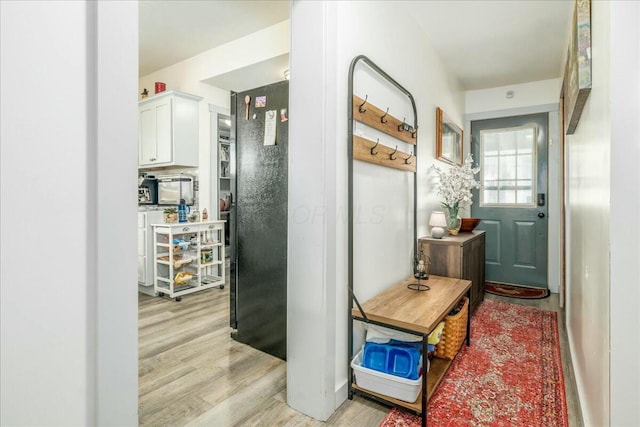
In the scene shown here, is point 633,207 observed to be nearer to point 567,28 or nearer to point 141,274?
point 567,28

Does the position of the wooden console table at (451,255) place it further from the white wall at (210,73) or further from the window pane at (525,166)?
the white wall at (210,73)

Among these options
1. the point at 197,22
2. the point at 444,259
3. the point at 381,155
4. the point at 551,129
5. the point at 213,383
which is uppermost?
the point at 197,22

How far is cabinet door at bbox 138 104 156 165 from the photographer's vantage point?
414 cm

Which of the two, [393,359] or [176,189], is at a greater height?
[176,189]

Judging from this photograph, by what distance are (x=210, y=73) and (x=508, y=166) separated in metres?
3.92

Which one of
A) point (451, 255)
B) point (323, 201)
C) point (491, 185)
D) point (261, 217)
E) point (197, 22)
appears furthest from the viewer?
point (491, 185)

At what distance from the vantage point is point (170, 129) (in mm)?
3920

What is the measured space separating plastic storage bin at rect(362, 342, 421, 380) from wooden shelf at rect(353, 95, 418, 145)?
129cm

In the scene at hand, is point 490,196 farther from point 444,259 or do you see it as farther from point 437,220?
point 444,259

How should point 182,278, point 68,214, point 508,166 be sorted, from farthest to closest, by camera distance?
point 508,166 → point 182,278 → point 68,214

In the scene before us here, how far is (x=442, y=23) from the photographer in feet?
9.48

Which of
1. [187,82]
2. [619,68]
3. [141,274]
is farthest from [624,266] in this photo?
[187,82]

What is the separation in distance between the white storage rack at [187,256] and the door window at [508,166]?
3.59 metres

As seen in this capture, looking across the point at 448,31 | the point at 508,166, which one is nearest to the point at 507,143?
the point at 508,166
